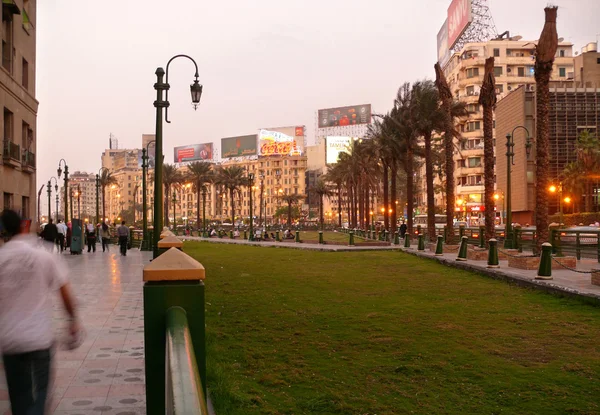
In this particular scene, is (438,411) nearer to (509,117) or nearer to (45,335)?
(45,335)

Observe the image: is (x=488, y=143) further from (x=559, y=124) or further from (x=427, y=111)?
(x=559, y=124)

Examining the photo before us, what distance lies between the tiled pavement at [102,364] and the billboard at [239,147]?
12508 centimetres

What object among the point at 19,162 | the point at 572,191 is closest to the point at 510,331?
the point at 19,162

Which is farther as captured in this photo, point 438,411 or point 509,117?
point 509,117

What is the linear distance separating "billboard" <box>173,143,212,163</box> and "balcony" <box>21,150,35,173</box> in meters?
115

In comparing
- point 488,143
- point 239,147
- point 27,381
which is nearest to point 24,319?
point 27,381

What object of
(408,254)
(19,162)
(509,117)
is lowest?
(408,254)

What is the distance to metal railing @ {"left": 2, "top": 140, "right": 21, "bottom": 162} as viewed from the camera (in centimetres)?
2081

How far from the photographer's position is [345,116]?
450ft

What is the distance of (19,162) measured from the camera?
22391mm

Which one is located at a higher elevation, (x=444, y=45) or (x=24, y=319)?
(x=444, y=45)

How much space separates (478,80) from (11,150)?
241 feet

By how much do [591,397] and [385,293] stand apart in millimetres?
8447

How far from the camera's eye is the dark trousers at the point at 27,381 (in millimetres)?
3846
